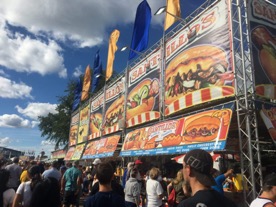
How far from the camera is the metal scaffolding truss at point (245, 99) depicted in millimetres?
8203

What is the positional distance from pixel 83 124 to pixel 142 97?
13401 mm

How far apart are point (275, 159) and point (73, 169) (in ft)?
34.0

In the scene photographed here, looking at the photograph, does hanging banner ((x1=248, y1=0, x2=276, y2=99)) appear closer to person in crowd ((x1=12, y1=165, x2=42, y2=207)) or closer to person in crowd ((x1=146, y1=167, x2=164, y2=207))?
person in crowd ((x1=146, y1=167, x2=164, y2=207))

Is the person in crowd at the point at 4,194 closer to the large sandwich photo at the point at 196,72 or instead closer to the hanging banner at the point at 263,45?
the large sandwich photo at the point at 196,72

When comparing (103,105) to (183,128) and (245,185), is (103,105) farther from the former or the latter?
(245,185)

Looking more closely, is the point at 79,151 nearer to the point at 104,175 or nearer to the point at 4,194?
the point at 4,194

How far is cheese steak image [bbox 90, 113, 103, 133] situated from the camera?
22.2 m

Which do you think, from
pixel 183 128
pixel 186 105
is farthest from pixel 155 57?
pixel 183 128

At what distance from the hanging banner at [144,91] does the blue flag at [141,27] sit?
32.3 inches

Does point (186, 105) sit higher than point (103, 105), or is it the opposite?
point (103, 105)

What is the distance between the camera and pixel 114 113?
19.1 metres

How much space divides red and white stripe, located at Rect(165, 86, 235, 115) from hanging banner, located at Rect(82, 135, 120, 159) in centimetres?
612

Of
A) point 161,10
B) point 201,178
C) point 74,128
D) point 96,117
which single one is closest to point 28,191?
point 201,178

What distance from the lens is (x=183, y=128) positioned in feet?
34.1
